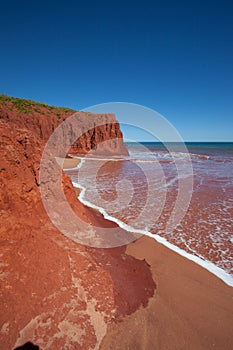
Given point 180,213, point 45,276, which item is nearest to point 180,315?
point 45,276

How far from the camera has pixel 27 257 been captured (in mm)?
2699

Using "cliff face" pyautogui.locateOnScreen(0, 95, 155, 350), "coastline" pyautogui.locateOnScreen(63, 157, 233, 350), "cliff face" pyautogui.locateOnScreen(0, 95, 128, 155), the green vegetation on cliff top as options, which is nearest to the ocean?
"coastline" pyautogui.locateOnScreen(63, 157, 233, 350)

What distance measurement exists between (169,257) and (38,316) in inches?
132

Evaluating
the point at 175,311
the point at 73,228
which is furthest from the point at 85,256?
the point at 175,311

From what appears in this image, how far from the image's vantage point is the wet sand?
98.0 inches

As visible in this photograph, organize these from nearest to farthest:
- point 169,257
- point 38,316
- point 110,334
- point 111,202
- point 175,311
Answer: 1. point 38,316
2. point 110,334
3. point 175,311
4. point 169,257
5. point 111,202

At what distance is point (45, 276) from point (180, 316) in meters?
2.21

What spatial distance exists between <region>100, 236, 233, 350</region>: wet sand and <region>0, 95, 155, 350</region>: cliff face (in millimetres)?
166

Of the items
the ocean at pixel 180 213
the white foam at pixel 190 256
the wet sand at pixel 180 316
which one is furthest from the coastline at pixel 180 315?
the ocean at pixel 180 213

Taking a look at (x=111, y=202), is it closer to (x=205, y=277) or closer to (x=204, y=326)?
(x=205, y=277)

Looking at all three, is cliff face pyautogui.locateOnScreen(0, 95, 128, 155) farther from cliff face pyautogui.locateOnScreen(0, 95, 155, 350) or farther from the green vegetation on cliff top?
cliff face pyautogui.locateOnScreen(0, 95, 155, 350)

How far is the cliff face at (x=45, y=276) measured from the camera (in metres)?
2.16

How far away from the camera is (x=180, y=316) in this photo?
9.81 feet

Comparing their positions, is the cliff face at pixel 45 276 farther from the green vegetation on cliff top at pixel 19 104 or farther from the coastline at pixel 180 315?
the green vegetation on cliff top at pixel 19 104
